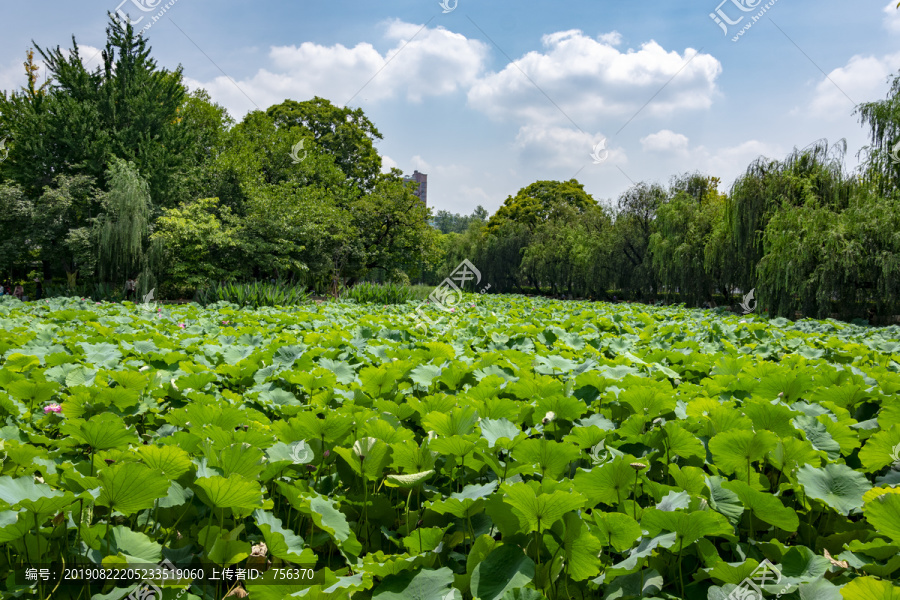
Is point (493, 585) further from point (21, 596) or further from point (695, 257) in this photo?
point (695, 257)

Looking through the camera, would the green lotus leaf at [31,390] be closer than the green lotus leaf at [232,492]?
No

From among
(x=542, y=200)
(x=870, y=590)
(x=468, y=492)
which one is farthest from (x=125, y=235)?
(x=542, y=200)

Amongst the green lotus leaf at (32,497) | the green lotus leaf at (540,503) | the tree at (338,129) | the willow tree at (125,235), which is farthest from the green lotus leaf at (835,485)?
the tree at (338,129)

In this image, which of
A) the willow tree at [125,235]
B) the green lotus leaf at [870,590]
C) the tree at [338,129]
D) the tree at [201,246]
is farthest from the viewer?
the tree at [338,129]

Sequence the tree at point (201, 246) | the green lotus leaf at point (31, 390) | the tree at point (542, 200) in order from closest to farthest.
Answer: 1. the green lotus leaf at point (31, 390)
2. the tree at point (201, 246)
3. the tree at point (542, 200)

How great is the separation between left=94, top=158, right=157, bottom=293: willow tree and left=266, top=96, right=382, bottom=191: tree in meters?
13.4

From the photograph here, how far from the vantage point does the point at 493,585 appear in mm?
801

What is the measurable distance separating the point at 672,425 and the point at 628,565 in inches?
20.1

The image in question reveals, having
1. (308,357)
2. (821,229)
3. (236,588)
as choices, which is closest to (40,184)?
(308,357)

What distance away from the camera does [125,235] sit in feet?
54.0

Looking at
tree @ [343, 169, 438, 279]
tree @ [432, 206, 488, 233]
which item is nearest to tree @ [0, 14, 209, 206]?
tree @ [343, 169, 438, 279]

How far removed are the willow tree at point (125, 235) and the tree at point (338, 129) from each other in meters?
13.4

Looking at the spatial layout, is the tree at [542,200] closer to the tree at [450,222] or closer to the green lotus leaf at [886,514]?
the green lotus leaf at [886,514]

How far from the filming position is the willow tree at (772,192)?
40.8ft
